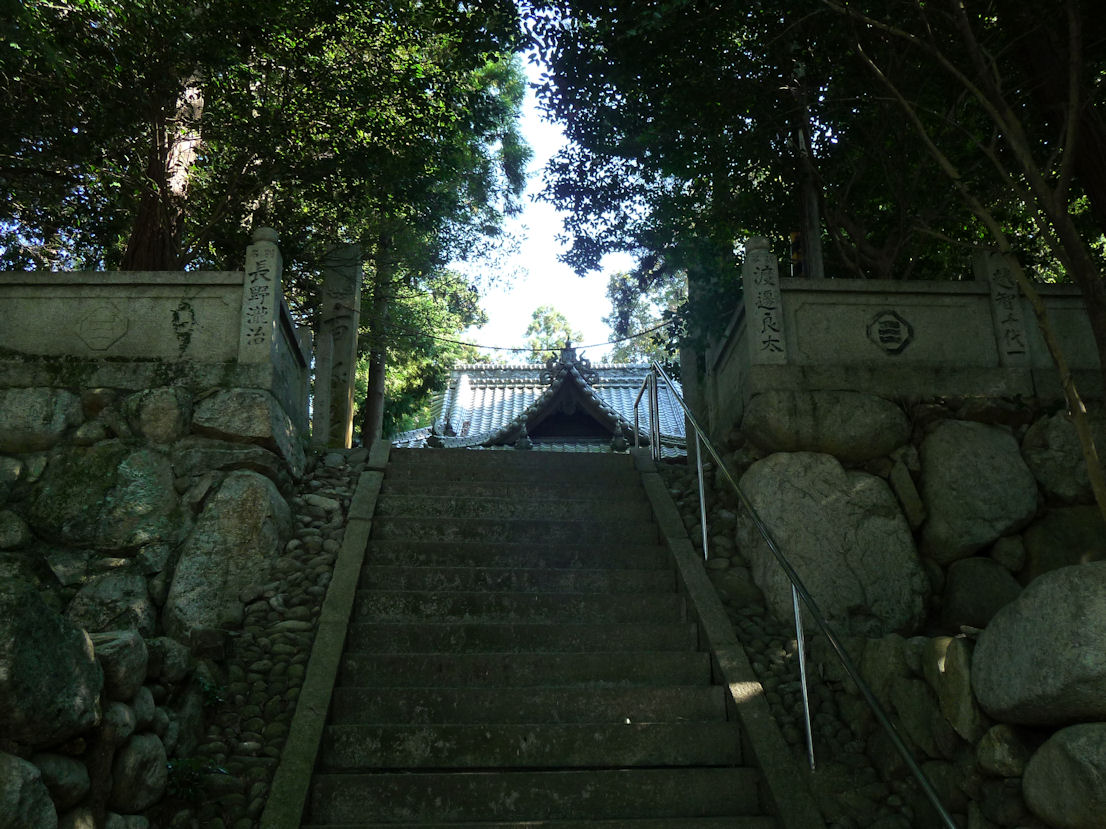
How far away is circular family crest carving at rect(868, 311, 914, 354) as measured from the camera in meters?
7.74

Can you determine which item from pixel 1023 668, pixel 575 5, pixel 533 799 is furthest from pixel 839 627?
pixel 575 5

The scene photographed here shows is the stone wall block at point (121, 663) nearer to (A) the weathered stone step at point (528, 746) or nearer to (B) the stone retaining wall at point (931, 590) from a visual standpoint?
(A) the weathered stone step at point (528, 746)

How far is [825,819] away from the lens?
4.48 m

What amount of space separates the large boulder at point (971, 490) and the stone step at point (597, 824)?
121 inches

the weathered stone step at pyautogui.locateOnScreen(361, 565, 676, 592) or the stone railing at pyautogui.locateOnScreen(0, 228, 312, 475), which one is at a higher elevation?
the stone railing at pyautogui.locateOnScreen(0, 228, 312, 475)

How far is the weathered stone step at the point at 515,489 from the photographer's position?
766 centimetres

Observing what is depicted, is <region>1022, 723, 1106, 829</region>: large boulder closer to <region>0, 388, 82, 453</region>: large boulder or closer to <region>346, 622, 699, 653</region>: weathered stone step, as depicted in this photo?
<region>346, 622, 699, 653</region>: weathered stone step

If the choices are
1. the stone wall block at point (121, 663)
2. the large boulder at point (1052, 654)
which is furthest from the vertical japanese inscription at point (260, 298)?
the large boulder at point (1052, 654)

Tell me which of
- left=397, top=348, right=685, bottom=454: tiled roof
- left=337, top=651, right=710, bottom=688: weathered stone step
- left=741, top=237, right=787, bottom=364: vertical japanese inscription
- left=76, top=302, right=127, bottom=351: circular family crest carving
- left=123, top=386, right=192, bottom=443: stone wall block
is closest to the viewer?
left=337, top=651, right=710, bottom=688: weathered stone step

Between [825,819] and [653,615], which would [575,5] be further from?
[825,819]

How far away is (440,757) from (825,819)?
2044 mm

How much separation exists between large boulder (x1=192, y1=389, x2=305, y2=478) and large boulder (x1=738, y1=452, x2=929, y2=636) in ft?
13.0

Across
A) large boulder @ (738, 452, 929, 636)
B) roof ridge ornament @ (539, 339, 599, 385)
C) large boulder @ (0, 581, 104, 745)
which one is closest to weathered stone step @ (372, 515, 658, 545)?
large boulder @ (738, 452, 929, 636)

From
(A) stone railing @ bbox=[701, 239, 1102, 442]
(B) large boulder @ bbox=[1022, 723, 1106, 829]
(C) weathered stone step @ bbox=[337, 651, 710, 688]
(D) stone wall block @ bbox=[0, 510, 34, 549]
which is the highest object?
(A) stone railing @ bbox=[701, 239, 1102, 442]
